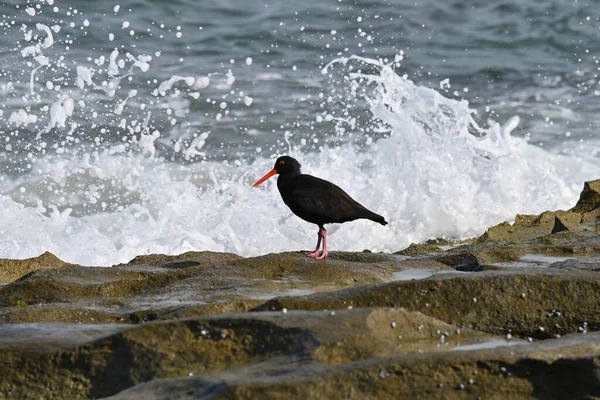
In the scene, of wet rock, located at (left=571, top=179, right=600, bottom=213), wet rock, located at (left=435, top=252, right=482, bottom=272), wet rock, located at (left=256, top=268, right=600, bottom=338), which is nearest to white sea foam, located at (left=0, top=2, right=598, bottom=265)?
wet rock, located at (left=571, top=179, right=600, bottom=213)

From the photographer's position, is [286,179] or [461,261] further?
[286,179]

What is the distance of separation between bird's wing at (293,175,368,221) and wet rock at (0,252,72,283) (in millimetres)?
1571

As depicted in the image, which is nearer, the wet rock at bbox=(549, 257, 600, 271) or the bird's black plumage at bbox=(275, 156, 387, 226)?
the wet rock at bbox=(549, 257, 600, 271)

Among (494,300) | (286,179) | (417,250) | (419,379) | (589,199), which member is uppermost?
(286,179)

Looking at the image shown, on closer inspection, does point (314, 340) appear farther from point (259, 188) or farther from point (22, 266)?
point (259, 188)

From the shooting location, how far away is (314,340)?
3092 mm

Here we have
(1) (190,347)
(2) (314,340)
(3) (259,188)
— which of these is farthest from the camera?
(3) (259,188)

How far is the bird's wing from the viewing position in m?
6.52

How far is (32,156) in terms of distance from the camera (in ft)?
36.5

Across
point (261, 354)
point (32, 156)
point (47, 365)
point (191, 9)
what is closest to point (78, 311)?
point (47, 365)

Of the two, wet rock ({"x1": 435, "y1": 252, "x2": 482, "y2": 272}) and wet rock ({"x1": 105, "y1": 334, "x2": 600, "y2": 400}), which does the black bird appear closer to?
wet rock ({"x1": 435, "y1": 252, "x2": 482, "y2": 272})

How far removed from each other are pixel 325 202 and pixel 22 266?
2002mm

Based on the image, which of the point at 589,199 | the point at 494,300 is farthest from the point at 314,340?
the point at 589,199

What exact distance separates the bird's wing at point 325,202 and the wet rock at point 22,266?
1.57 m
